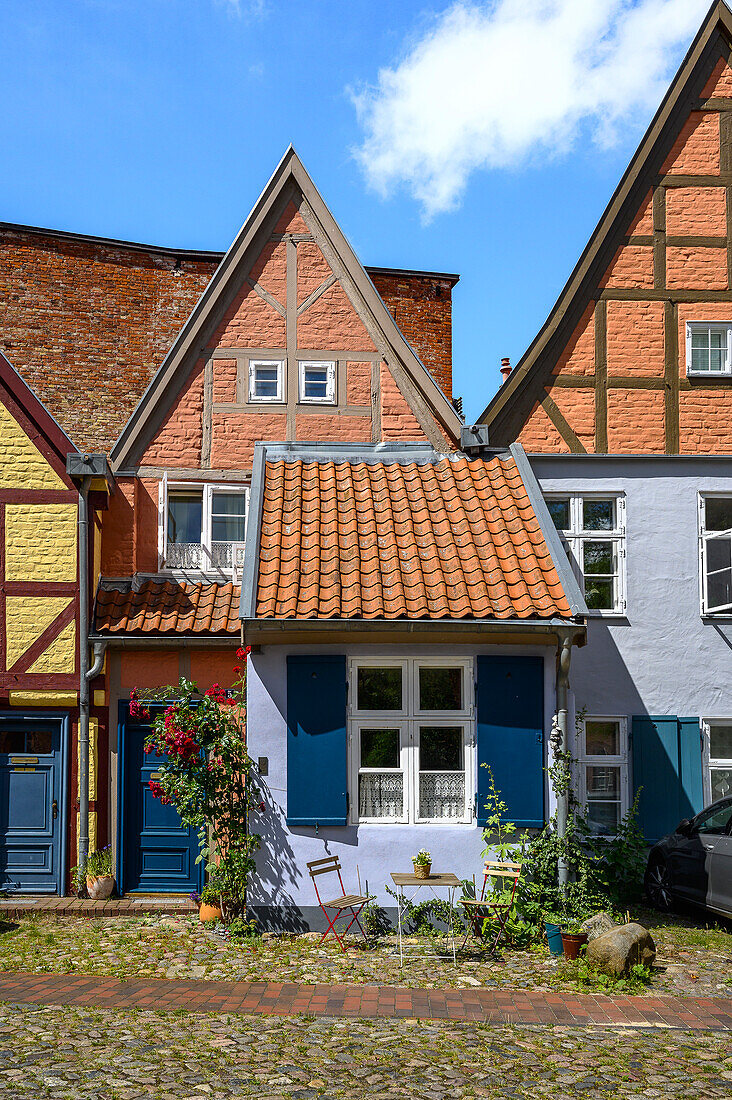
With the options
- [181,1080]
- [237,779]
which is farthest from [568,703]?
[181,1080]

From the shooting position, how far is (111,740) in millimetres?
12852

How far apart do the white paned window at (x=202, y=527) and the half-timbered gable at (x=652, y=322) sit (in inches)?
151

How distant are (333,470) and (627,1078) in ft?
Answer: 28.2

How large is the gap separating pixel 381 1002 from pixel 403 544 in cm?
526

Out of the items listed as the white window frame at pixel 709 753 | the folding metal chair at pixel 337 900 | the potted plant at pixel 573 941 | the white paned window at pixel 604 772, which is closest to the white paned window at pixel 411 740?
the folding metal chair at pixel 337 900

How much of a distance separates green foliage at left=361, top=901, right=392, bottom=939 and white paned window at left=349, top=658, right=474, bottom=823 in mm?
873

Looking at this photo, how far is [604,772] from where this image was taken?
525 inches

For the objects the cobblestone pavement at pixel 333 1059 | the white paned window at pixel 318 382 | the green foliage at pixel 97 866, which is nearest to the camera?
the cobblestone pavement at pixel 333 1059

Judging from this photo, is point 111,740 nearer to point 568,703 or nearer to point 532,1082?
point 568,703

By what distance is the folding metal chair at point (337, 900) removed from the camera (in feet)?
32.2

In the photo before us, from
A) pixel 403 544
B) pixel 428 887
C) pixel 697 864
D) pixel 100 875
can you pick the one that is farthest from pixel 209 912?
pixel 697 864

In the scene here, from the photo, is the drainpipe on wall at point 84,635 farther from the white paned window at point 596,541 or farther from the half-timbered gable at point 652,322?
the white paned window at point 596,541

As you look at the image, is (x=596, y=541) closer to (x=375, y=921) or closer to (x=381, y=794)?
(x=381, y=794)

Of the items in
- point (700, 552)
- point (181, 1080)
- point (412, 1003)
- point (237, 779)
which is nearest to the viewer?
point (181, 1080)
